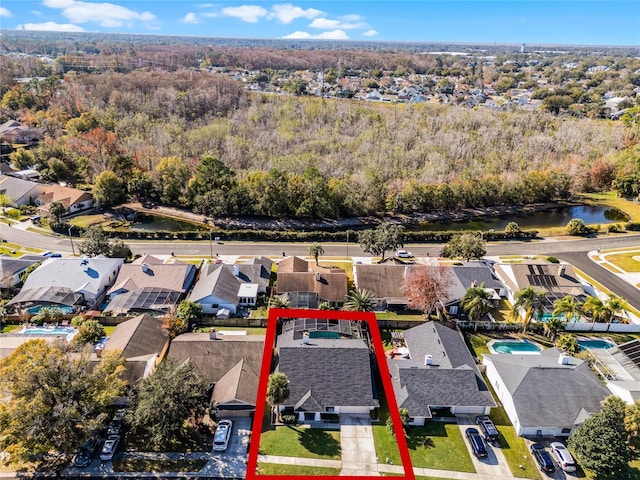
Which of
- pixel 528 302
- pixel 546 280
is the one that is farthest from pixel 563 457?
pixel 546 280

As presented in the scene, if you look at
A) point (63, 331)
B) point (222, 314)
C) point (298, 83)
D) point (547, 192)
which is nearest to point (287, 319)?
point (222, 314)

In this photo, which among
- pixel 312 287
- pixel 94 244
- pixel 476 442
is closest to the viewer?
pixel 476 442

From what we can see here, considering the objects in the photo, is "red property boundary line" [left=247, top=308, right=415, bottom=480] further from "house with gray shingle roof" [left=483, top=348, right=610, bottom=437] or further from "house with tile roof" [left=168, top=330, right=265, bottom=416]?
"house with gray shingle roof" [left=483, top=348, right=610, bottom=437]

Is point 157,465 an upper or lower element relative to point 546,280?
lower

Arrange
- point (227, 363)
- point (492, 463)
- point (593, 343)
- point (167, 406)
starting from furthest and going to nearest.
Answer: point (593, 343)
point (227, 363)
point (492, 463)
point (167, 406)

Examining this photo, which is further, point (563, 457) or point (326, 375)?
point (326, 375)

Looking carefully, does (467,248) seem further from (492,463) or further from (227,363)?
(227,363)

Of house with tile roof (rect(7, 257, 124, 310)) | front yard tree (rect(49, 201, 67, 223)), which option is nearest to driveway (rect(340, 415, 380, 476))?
house with tile roof (rect(7, 257, 124, 310))
